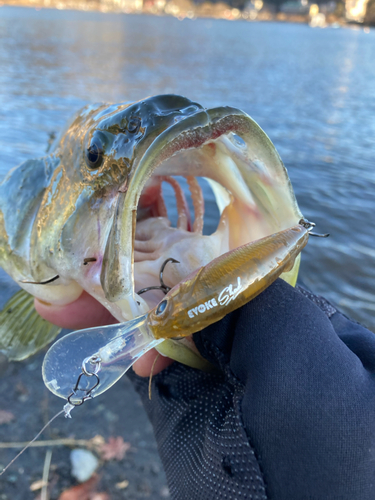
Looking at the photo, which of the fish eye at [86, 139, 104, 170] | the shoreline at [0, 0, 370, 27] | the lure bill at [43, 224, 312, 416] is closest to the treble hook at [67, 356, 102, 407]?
the lure bill at [43, 224, 312, 416]

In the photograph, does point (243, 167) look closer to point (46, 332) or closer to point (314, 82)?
point (46, 332)

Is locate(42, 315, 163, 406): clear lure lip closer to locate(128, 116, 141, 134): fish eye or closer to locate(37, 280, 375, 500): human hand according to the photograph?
locate(37, 280, 375, 500): human hand

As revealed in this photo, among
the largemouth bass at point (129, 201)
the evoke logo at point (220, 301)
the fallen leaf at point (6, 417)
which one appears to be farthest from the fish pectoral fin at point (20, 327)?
the evoke logo at point (220, 301)

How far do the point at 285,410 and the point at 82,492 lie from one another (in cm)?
171

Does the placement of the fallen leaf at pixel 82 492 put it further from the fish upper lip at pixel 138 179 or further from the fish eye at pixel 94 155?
the fish eye at pixel 94 155

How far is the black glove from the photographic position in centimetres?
112

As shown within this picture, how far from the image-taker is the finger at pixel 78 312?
77.8 inches

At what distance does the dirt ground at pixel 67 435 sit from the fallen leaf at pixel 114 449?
0.09 feet

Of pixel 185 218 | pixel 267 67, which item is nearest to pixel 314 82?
pixel 267 67

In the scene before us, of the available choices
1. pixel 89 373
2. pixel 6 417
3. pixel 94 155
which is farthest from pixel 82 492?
pixel 94 155

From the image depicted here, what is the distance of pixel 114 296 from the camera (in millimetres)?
1293

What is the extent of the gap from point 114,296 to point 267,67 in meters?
28.1

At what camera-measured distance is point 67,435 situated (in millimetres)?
2551

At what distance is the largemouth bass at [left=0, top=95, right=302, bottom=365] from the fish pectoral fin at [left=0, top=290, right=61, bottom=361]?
2.52ft
